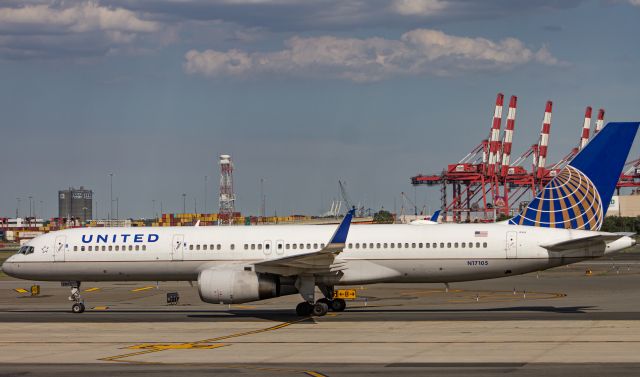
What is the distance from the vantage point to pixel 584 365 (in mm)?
23734

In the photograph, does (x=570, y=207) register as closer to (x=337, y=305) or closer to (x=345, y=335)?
(x=337, y=305)

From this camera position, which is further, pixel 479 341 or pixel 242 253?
pixel 242 253

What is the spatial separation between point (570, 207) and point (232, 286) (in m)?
14.2

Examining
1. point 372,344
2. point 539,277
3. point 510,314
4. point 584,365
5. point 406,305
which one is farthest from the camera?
point 539,277

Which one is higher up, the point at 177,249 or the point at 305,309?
the point at 177,249

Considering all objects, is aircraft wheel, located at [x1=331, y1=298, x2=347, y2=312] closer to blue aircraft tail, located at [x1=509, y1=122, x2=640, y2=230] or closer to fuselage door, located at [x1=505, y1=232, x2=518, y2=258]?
fuselage door, located at [x1=505, y1=232, x2=518, y2=258]

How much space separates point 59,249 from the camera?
1677 inches

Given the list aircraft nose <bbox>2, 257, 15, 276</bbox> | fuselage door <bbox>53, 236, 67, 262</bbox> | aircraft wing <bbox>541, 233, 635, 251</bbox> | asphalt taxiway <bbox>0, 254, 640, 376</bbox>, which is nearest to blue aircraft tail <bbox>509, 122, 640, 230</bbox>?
aircraft wing <bbox>541, 233, 635, 251</bbox>

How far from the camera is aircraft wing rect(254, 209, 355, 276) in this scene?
36.4m

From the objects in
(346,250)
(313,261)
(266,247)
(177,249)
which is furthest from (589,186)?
(177,249)

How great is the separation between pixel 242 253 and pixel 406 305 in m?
8.24

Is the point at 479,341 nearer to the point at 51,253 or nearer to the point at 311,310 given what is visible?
the point at 311,310

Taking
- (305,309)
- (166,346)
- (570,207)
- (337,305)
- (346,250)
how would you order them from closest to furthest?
(166,346)
(305,309)
(346,250)
(570,207)
(337,305)

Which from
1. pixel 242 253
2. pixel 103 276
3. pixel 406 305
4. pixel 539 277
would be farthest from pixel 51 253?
pixel 539 277
